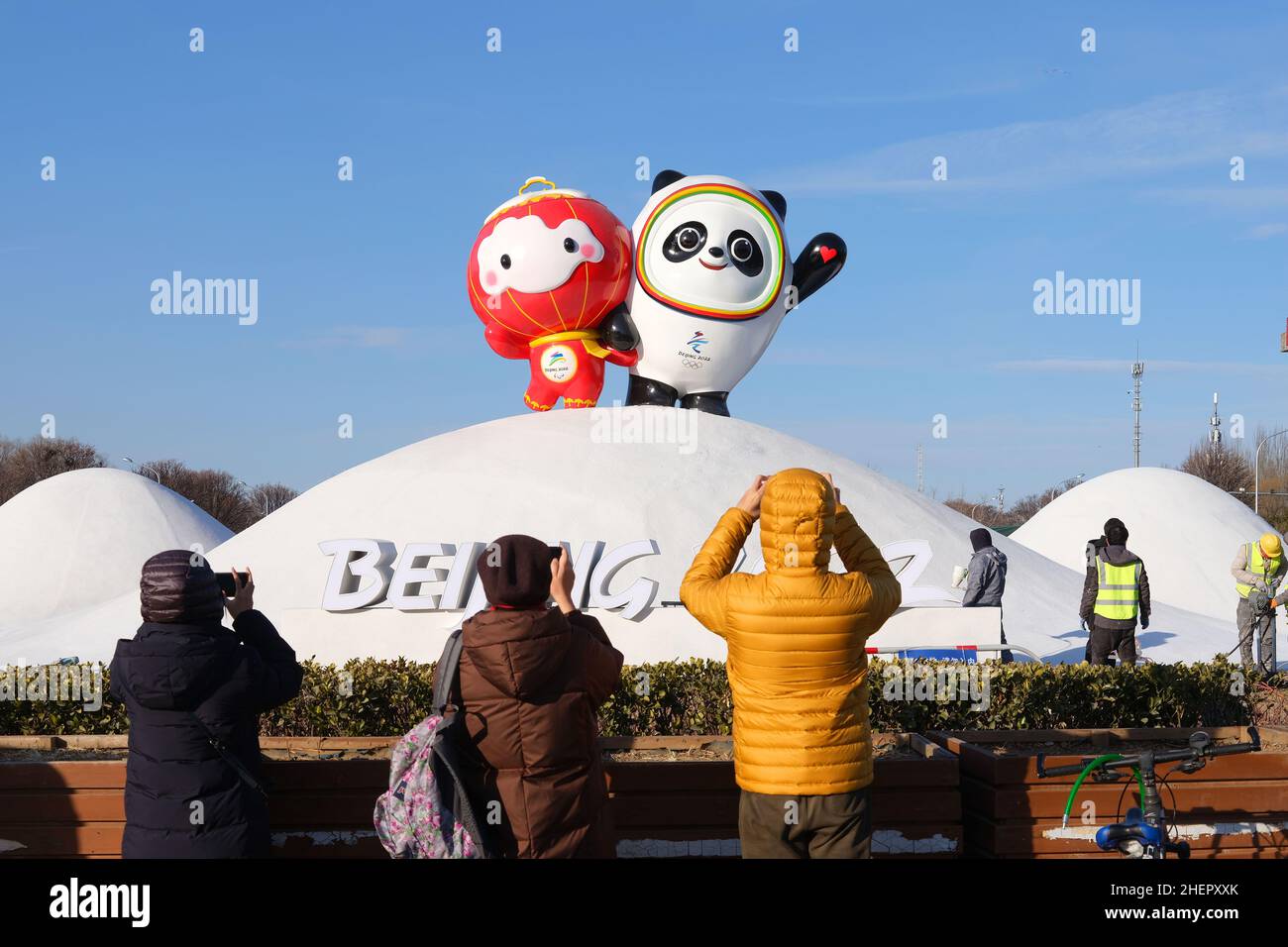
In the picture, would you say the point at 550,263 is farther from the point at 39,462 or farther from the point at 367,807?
the point at 39,462

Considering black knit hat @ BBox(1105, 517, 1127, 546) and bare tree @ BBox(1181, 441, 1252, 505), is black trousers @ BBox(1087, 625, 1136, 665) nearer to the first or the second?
black knit hat @ BBox(1105, 517, 1127, 546)

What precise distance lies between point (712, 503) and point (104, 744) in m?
12.1

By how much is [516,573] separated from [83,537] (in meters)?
26.3

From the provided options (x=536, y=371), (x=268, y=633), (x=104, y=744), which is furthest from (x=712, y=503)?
(x=268, y=633)

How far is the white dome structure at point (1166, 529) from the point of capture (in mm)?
24062

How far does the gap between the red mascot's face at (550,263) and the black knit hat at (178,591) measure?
13.5 m

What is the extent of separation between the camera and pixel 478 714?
13.6 ft

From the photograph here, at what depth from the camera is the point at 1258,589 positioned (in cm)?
1282

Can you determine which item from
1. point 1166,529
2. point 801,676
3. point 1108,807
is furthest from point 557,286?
point 1166,529

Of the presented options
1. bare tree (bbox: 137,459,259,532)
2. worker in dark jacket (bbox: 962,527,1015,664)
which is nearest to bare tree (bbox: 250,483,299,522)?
bare tree (bbox: 137,459,259,532)

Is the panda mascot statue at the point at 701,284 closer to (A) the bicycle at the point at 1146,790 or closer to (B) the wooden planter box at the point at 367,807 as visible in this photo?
(B) the wooden planter box at the point at 367,807

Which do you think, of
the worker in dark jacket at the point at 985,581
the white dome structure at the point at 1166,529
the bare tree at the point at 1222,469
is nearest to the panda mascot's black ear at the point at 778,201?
the worker in dark jacket at the point at 985,581
